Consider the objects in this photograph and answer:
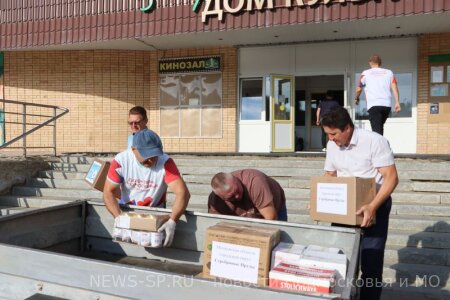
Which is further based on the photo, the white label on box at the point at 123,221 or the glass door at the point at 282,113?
the glass door at the point at 282,113

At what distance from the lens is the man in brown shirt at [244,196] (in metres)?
3.04

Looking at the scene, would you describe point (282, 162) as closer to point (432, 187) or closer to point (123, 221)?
point (432, 187)

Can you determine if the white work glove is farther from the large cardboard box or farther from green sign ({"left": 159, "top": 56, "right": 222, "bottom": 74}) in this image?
green sign ({"left": 159, "top": 56, "right": 222, "bottom": 74})

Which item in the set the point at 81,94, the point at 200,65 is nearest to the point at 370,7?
the point at 200,65

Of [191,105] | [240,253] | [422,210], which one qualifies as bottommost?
[422,210]

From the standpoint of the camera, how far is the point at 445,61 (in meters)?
9.88

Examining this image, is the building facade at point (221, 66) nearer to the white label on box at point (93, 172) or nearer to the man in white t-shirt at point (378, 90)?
the man in white t-shirt at point (378, 90)

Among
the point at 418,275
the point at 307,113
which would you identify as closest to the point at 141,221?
the point at 418,275

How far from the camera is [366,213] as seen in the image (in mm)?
2764

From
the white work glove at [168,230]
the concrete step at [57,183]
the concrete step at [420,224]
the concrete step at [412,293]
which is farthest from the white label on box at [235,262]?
the concrete step at [57,183]

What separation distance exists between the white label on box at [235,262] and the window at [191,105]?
927 cm

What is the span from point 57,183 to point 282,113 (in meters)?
6.02

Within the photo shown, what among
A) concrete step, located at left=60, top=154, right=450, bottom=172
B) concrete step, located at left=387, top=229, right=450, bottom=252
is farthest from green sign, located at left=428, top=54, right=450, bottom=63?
concrete step, located at left=387, top=229, right=450, bottom=252

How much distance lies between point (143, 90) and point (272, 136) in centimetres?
415
